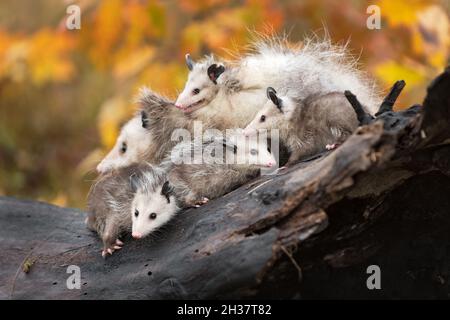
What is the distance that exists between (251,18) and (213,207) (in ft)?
8.64

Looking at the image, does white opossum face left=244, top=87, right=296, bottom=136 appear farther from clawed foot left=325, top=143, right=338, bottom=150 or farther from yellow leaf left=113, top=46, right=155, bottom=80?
yellow leaf left=113, top=46, right=155, bottom=80

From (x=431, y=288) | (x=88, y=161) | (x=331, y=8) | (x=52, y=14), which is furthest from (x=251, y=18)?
(x=52, y=14)

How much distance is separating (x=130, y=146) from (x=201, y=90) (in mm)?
544

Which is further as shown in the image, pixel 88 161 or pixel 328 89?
pixel 88 161

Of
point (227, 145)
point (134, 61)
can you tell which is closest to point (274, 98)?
point (227, 145)

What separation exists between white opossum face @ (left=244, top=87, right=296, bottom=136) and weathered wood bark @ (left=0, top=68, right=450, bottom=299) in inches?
17.8

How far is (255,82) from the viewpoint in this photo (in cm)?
429

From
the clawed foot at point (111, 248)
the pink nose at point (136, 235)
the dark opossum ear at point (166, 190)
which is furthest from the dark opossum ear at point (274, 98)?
the clawed foot at point (111, 248)

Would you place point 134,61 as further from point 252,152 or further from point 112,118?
point 252,152

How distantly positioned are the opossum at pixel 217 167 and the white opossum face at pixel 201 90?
0.39m

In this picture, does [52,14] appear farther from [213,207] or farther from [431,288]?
[431,288]

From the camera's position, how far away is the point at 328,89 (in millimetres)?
4051

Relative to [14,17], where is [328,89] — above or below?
below

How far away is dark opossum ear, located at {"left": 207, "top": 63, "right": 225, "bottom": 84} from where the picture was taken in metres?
4.25
